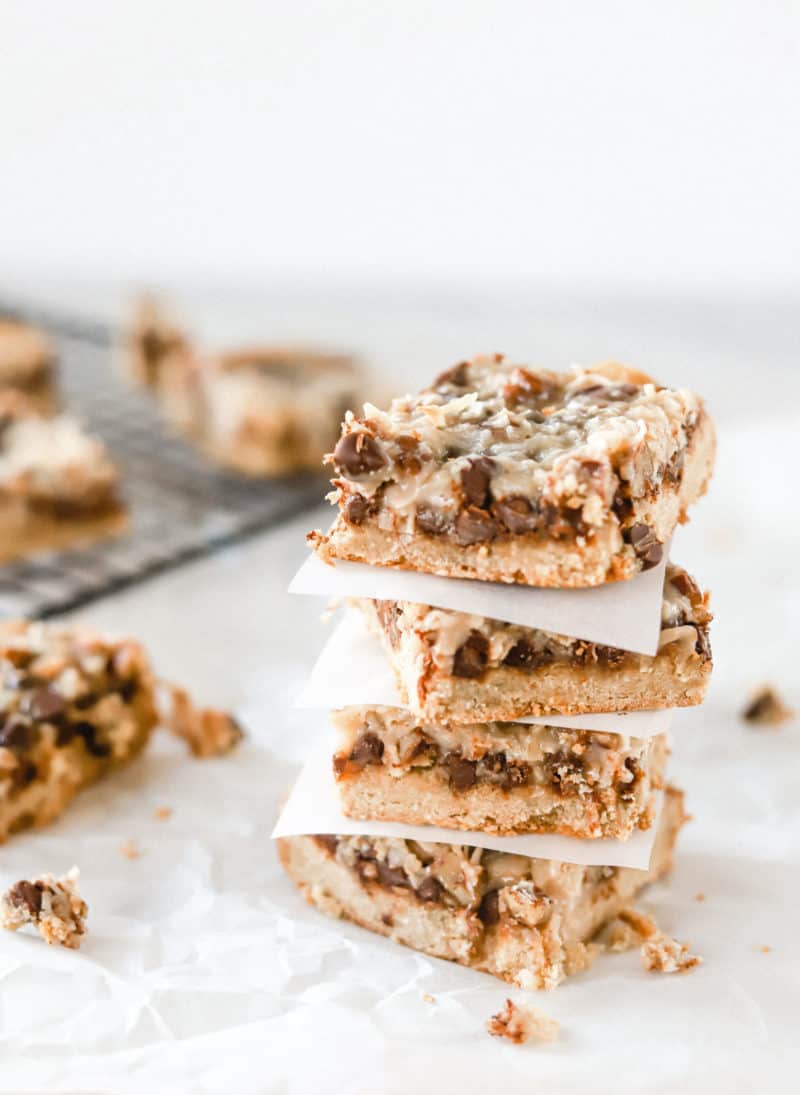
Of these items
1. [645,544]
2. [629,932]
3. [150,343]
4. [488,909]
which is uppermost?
[645,544]

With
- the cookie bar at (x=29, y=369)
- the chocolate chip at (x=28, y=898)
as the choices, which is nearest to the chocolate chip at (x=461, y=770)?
the chocolate chip at (x=28, y=898)

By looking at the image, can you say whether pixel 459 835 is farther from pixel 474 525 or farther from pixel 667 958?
pixel 474 525

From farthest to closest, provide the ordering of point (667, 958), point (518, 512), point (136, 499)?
point (136, 499)
point (667, 958)
point (518, 512)

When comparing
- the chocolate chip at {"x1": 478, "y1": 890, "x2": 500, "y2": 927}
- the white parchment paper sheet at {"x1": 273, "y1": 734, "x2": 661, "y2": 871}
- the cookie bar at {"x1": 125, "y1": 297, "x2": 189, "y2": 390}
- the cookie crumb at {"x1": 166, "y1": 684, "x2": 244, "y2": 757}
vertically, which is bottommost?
the cookie crumb at {"x1": 166, "y1": 684, "x2": 244, "y2": 757}

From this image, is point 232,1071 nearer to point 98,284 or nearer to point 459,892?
point 459,892

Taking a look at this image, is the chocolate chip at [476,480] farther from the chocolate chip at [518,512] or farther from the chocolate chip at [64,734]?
the chocolate chip at [64,734]

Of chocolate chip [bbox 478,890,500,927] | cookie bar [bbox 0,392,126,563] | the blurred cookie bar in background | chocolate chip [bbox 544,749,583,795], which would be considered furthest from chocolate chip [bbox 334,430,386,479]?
the blurred cookie bar in background

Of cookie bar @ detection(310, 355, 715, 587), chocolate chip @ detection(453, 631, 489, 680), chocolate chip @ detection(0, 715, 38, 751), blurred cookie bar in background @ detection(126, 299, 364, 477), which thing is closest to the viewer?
cookie bar @ detection(310, 355, 715, 587)

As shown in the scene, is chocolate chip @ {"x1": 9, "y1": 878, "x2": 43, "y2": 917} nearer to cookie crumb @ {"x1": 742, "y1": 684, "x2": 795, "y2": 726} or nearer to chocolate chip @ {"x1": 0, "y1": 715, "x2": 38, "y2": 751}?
chocolate chip @ {"x1": 0, "y1": 715, "x2": 38, "y2": 751}

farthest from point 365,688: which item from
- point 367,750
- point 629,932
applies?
point 629,932
